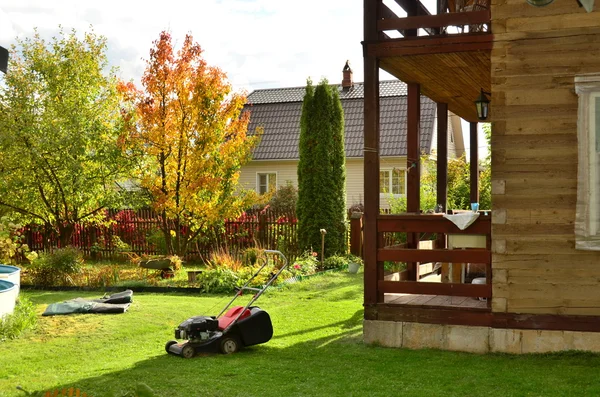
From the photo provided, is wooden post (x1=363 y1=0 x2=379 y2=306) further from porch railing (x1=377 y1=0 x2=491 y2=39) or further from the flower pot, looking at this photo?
the flower pot

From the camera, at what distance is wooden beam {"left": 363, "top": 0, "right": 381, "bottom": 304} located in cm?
899

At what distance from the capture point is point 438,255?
28.7 ft

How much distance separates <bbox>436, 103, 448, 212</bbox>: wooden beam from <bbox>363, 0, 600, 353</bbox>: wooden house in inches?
134

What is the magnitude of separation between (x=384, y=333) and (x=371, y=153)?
83.8 inches

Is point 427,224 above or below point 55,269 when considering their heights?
above

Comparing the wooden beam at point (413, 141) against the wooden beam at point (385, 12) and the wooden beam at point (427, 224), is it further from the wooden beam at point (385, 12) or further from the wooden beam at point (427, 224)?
the wooden beam at point (427, 224)

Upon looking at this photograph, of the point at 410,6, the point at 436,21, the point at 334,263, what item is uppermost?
the point at 410,6

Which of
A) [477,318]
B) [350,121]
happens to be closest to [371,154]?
[477,318]

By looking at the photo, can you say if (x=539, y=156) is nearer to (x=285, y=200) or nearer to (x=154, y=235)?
(x=154, y=235)

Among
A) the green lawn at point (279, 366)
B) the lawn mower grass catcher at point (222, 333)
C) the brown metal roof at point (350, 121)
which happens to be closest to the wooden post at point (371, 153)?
the green lawn at point (279, 366)

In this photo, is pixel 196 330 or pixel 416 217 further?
pixel 416 217

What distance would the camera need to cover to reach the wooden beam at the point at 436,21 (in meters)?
8.51

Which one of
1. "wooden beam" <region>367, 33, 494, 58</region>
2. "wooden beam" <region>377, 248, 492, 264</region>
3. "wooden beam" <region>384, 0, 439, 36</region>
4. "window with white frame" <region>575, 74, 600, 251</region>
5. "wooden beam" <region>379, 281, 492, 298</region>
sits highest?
"wooden beam" <region>384, 0, 439, 36</region>

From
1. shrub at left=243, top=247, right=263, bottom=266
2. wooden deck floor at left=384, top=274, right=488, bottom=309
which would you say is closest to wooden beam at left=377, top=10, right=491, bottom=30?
wooden deck floor at left=384, top=274, right=488, bottom=309
